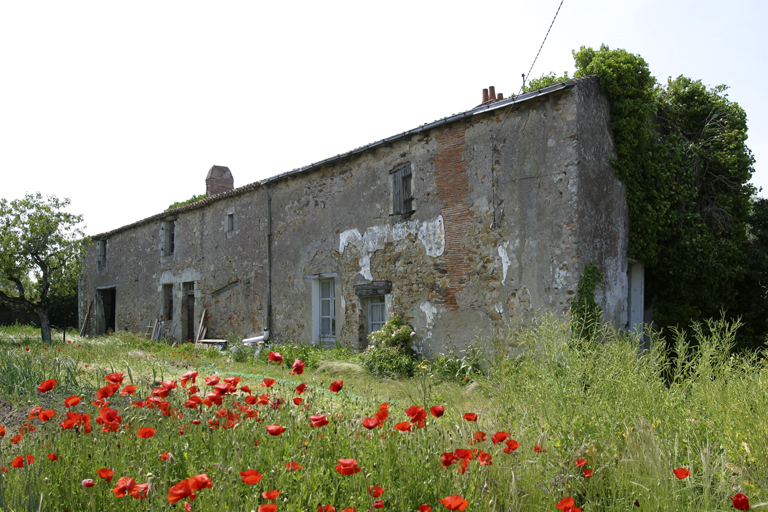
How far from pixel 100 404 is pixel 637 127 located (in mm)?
8416

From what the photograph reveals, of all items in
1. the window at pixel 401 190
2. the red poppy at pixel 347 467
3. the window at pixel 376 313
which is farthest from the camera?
the window at pixel 376 313

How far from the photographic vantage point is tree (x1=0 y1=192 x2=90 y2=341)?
1312 cm

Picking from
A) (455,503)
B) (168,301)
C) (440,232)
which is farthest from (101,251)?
(455,503)

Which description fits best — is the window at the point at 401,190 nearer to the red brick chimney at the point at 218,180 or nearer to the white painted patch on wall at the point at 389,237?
the white painted patch on wall at the point at 389,237

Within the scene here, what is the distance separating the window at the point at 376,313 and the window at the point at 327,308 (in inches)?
43.6

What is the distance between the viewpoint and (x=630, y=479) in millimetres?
2582

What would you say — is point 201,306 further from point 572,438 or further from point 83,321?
point 572,438

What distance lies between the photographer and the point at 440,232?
8547 mm

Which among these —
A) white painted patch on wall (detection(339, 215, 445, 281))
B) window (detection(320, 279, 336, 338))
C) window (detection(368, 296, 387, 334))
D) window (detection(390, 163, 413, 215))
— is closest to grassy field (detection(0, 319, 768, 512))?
white painted patch on wall (detection(339, 215, 445, 281))

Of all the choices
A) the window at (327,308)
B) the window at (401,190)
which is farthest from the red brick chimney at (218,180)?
the window at (401,190)

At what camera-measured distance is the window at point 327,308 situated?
1083 cm

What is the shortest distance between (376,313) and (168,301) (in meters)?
9.16

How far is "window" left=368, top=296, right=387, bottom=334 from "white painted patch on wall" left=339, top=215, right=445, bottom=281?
1.63ft

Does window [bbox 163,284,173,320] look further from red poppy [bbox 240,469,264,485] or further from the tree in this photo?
red poppy [bbox 240,469,264,485]
